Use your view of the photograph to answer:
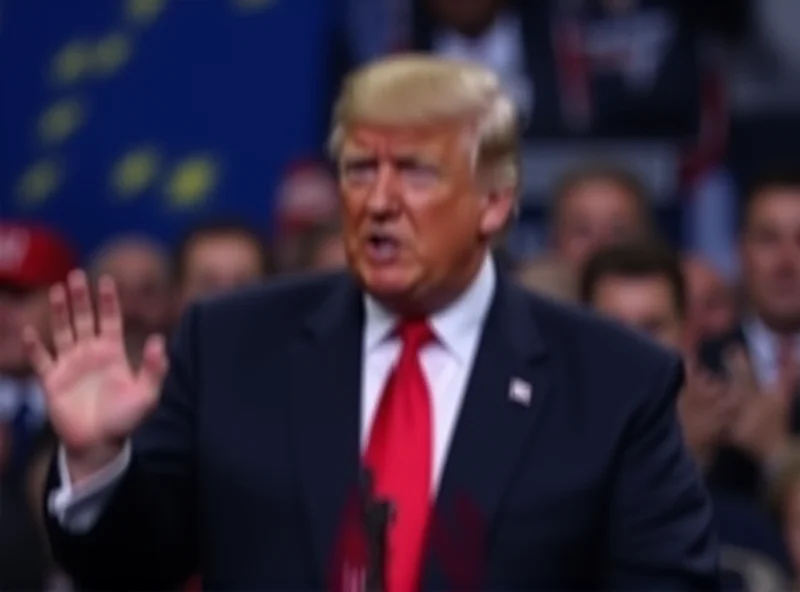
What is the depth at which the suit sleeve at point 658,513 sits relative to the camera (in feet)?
14.9

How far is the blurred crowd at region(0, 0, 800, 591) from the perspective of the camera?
272 inches

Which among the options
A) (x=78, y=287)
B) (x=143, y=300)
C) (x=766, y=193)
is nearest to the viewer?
(x=78, y=287)

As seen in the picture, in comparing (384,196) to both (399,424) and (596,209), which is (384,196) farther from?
(596,209)

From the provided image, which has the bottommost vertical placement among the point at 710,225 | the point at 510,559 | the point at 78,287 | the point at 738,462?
the point at 710,225

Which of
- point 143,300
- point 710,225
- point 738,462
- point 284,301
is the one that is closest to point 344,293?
point 284,301

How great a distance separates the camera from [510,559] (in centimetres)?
456

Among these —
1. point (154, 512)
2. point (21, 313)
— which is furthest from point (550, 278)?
point (154, 512)

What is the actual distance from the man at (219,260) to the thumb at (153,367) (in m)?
3.70

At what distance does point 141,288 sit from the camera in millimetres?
8680

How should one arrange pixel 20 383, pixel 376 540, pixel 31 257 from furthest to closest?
1. pixel 31 257
2. pixel 20 383
3. pixel 376 540

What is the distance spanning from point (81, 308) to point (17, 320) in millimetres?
4080

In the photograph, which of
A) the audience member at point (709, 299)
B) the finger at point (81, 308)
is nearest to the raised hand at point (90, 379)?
the finger at point (81, 308)

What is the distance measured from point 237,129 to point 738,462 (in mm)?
3138

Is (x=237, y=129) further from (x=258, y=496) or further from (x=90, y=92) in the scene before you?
(x=258, y=496)
